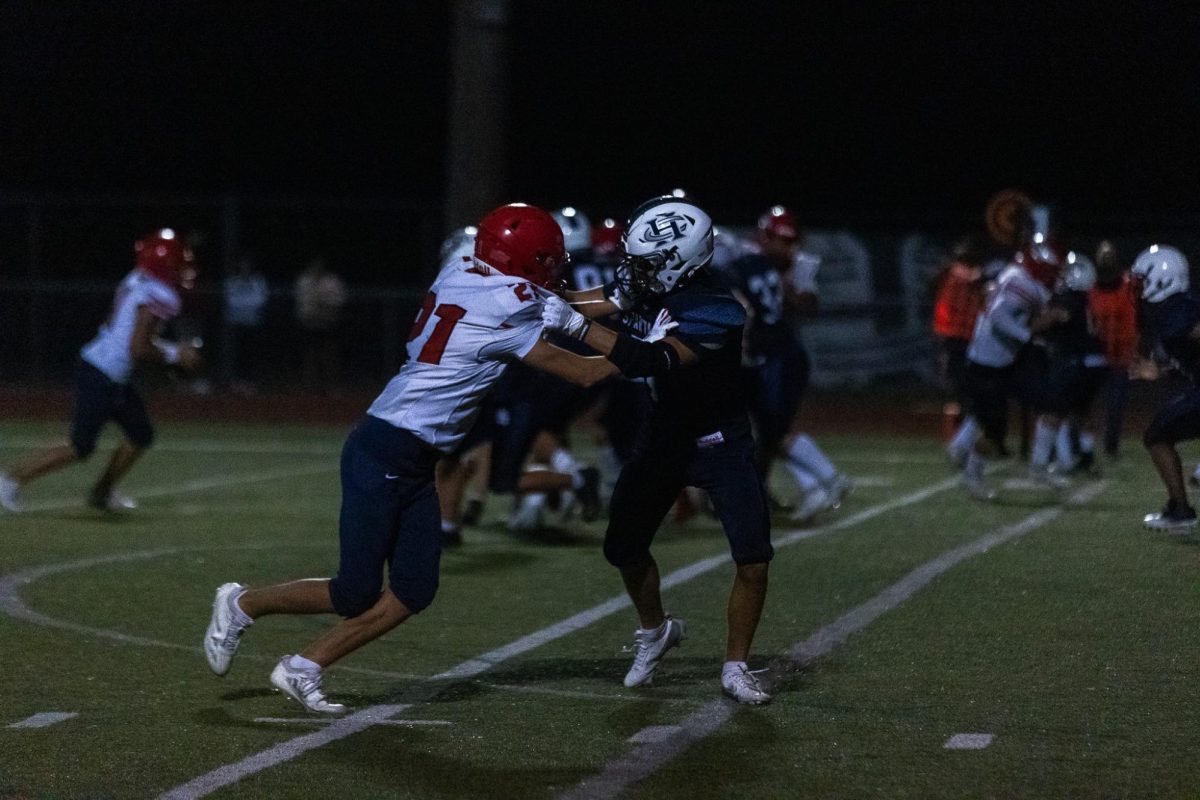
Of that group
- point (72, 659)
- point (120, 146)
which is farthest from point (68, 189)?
point (72, 659)

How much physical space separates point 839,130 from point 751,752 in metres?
26.6

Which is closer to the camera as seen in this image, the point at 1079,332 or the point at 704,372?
the point at 704,372

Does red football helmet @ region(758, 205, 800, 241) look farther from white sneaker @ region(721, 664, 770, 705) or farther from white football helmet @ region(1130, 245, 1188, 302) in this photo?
white sneaker @ region(721, 664, 770, 705)

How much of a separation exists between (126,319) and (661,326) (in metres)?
6.51

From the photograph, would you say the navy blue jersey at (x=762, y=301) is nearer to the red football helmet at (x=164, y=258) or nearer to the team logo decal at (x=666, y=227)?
the red football helmet at (x=164, y=258)

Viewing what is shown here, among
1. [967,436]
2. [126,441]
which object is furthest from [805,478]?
[126,441]

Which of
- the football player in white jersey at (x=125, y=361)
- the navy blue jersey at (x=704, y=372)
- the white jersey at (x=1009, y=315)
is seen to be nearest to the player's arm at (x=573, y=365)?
the navy blue jersey at (x=704, y=372)

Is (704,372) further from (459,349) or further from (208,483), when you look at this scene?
(208,483)

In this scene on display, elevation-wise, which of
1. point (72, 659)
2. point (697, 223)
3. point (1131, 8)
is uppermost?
point (1131, 8)

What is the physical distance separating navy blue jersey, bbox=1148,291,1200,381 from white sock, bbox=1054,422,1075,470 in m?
3.58

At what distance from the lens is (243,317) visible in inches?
934

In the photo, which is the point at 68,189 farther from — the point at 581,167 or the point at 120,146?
the point at 581,167

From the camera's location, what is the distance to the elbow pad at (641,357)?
234 inches

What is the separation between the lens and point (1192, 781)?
509 cm
